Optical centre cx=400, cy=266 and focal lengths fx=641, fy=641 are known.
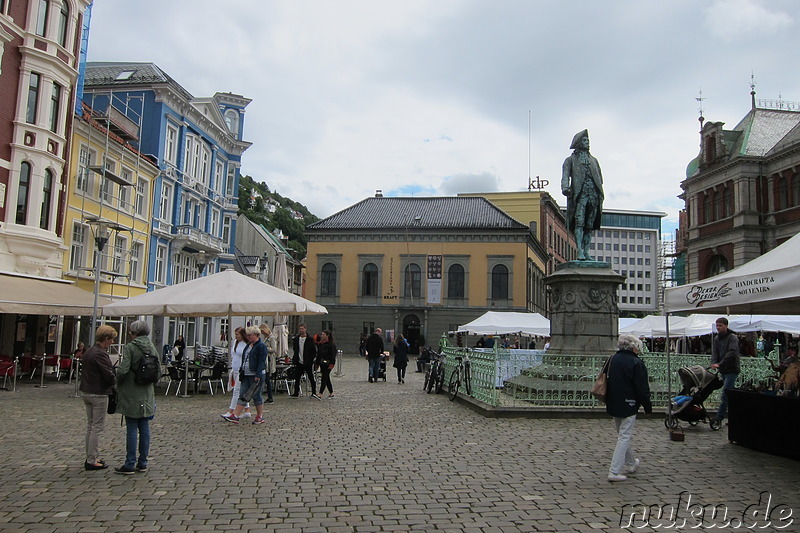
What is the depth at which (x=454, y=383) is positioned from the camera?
1619 cm

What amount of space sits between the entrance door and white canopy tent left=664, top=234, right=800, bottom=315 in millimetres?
42112

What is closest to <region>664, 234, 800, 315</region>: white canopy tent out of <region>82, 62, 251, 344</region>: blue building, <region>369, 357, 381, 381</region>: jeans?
<region>369, 357, 381, 381</region>: jeans

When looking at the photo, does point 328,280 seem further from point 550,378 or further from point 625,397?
point 625,397

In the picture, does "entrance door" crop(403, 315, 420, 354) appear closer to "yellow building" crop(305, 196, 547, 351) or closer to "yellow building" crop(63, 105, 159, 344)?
"yellow building" crop(305, 196, 547, 351)

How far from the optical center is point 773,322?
66.6 feet

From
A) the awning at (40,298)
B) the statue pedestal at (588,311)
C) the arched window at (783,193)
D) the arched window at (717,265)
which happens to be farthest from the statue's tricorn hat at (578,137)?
the arched window at (717,265)

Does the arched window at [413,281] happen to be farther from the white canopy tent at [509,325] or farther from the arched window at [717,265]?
the white canopy tent at [509,325]

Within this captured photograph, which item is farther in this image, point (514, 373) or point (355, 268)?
point (355, 268)

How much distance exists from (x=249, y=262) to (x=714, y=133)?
39496 mm

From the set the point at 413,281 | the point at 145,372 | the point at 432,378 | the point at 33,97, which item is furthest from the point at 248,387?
the point at 413,281

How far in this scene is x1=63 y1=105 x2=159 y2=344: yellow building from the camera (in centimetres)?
2517

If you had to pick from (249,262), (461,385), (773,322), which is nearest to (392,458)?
(461,385)

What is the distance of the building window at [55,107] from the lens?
22453 millimetres

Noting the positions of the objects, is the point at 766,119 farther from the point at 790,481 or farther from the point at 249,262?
the point at 790,481
